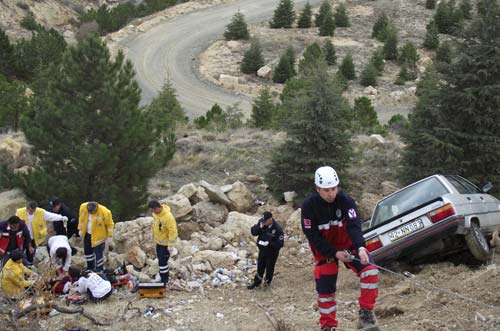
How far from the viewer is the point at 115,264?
10141 millimetres

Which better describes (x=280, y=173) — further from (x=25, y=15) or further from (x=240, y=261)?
(x=25, y=15)

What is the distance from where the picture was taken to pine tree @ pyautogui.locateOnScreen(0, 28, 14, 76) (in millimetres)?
34531

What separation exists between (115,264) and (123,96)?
4229 mm

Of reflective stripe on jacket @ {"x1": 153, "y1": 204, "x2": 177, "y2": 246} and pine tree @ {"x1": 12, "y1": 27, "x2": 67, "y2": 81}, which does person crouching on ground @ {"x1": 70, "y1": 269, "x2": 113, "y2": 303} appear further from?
pine tree @ {"x1": 12, "y1": 27, "x2": 67, "y2": 81}

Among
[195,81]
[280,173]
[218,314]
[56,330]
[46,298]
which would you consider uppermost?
[46,298]

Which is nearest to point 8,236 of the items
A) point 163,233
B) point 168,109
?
point 163,233

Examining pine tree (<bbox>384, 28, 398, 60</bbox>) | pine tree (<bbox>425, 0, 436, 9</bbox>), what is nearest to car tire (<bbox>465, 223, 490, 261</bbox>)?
pine tree (<bbox>384, 28, 398, 60</bbox>)

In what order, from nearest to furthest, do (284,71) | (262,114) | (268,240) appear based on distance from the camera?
(268,240), (262,114), (284,71)

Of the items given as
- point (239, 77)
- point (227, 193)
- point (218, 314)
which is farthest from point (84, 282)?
point (239, 77)

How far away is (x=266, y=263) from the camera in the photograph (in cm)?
906

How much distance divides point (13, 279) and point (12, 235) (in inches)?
50.9

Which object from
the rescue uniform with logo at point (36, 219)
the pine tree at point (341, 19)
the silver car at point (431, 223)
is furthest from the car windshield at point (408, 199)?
the pine tree at point (341, 19)

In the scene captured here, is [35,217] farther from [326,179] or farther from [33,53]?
[33,53]

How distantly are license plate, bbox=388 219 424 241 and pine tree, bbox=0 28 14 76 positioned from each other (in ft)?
102
